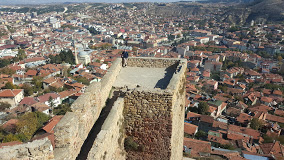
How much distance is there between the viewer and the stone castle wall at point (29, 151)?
2629 millimetres

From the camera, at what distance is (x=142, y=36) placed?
8831 centimetres

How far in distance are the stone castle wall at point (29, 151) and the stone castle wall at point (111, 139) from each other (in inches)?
22.7

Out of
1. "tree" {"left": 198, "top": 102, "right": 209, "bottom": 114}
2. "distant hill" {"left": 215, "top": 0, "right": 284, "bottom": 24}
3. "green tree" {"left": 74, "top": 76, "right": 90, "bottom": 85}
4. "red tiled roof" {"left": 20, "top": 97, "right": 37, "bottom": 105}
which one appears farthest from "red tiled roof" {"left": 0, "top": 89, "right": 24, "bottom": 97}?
"distant hill" {"left": 215, "top": 0, "right": 284, "bottom": 24}

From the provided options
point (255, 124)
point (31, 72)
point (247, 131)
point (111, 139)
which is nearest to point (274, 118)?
point (255, 124)

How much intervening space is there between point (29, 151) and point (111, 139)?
3.58ft

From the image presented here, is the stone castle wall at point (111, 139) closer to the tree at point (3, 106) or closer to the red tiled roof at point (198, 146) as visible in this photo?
the red tiled roof at point (198, 146)

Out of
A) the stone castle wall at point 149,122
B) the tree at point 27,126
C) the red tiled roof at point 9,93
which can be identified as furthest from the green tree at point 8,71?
the stone castle wall at point 149,122

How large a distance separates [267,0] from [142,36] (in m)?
73.7

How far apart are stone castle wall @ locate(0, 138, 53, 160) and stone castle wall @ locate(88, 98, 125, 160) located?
0.58 m

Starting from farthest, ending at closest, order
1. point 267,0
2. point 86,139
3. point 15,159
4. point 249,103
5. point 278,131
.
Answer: point 267,0
point 249,103
point 278,131
point 86,139
point 15,159

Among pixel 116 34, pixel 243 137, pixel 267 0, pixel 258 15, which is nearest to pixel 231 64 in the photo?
pixel 243 137

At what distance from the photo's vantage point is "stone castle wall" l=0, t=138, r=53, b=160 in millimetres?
2629

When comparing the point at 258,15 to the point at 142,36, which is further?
the point at 258,15

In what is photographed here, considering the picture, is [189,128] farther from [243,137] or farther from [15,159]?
[15,159]
